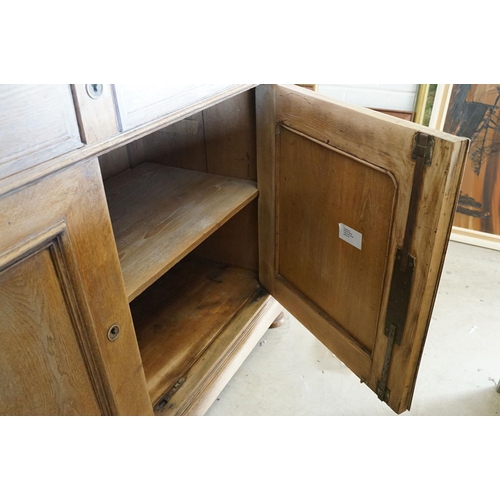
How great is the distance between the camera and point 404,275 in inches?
30.4

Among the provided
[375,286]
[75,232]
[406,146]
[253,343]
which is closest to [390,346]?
[375,286]

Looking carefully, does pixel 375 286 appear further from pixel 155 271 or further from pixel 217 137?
pixel 217 137

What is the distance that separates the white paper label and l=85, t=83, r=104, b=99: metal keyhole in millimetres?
526

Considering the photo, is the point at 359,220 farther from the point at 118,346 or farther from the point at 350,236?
the point at 118,346

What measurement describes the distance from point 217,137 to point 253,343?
1.94 ft

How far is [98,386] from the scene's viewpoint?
28.7 inches

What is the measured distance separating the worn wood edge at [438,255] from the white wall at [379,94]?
134 cm

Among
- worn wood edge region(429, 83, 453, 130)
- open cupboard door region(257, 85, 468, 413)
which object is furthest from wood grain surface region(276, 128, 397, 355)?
worn wood edge region(429, 83, 453, 130)

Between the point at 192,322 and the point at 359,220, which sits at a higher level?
A: the point at 359,220

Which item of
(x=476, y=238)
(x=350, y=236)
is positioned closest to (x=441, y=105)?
(x=476, y=238)

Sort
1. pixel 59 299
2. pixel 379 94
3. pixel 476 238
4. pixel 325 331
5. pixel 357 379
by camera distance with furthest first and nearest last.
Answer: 1. pixel 379 94
2. pixel 476 238
3. pixel 357 379
4. pixel 325 331
5. pixel 59 299

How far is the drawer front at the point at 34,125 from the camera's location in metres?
0.45

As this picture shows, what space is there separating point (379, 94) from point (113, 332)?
5.44ft

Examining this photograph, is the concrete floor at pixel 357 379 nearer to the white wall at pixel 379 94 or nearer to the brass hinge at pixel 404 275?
the brass hinge at pixel 404 275
